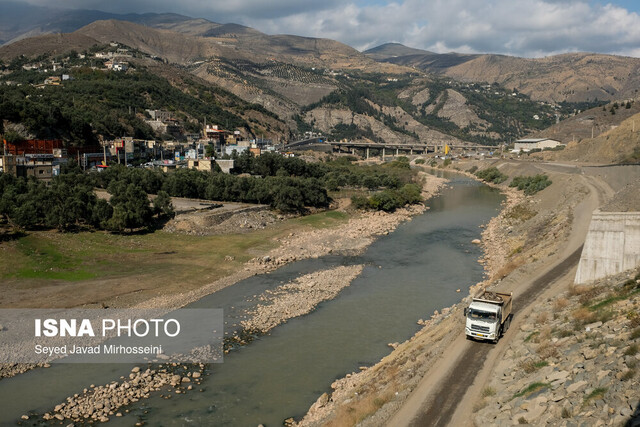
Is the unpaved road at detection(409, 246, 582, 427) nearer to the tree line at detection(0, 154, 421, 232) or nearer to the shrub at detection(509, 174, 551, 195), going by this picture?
the tree line at detection(0, 154, 421, 232)

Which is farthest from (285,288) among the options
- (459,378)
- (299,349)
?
(459,378)

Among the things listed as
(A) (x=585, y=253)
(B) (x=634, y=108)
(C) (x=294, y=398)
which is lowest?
(C) (x=294, y=398)

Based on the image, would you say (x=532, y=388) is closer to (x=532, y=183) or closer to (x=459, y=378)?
(x=459, y=378)

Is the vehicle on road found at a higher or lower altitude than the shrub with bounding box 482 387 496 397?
higher

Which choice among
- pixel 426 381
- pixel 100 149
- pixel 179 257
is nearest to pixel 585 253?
pixel 426 381

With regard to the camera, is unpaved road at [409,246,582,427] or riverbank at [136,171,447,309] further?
riverbank at [136,171,447,309]

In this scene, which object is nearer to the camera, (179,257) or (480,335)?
(480,335)

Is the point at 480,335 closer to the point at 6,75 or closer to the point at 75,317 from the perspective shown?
the point at 75,317

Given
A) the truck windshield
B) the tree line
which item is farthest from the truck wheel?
the tree line
